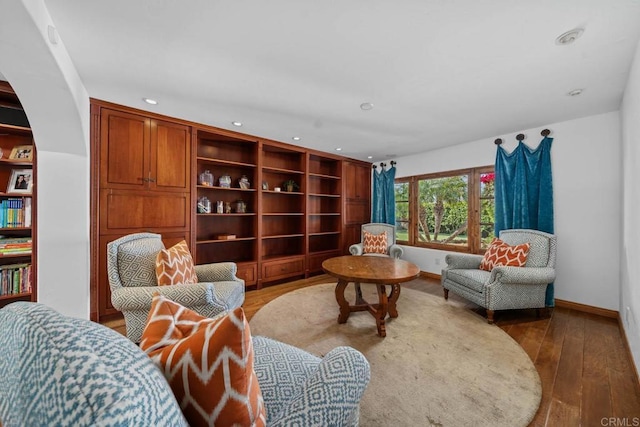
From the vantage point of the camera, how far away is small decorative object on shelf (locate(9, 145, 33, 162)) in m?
2.12

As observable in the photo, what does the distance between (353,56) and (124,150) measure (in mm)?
2490

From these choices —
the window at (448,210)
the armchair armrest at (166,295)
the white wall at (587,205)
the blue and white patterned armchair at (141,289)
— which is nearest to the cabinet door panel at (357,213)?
the window at (448,210)

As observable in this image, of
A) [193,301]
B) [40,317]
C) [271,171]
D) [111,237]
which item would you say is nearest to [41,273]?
[111,237]

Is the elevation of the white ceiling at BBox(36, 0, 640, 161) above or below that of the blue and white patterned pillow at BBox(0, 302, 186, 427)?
above

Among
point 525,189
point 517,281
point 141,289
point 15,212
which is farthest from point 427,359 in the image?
point 15,212

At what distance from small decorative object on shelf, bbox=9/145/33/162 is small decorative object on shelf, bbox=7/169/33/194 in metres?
0.14

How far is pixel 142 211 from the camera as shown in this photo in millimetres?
2660

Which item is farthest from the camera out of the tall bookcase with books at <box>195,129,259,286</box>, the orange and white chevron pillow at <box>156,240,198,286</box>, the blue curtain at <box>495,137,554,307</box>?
the tall bookcase with books at <box>195,129,259,286</box>

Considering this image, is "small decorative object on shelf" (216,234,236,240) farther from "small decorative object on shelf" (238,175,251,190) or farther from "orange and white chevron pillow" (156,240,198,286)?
"orange and white chevron pillow" (156,240,198,286)

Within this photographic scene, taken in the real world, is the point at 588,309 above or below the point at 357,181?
below

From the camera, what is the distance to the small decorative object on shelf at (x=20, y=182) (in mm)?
2119

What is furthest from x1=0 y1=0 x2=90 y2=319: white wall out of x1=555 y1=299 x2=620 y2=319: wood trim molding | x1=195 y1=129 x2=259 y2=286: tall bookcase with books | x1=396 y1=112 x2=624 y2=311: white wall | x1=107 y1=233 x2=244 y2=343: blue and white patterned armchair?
x1=555 y1=299 x2=620 y2=319: wood trim molding

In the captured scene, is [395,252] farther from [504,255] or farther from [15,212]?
[15,212]

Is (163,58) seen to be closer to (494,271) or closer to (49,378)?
(49,378)
